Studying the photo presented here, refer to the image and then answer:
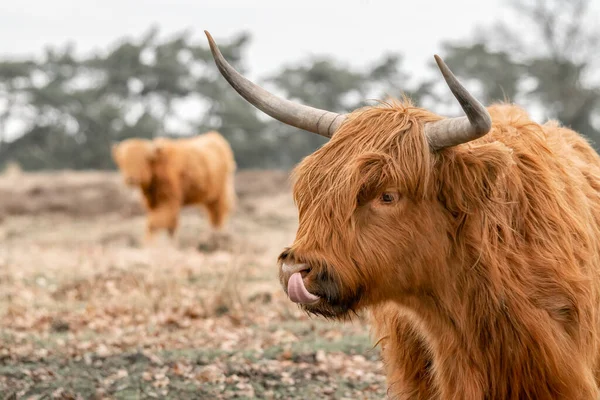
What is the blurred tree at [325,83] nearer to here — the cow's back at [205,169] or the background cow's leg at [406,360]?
the cow's back at [205,169]

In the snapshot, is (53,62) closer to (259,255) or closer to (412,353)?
(259,255)

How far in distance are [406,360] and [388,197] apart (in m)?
1.01

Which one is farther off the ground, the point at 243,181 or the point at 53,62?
the point at 53,62

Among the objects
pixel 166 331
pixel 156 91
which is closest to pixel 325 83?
pixel 156 91

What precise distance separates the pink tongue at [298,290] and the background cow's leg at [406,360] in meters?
0.90

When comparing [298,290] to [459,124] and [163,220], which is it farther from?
[163,220]

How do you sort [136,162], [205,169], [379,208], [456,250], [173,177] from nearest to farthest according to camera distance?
[379,208], [456,250], [136,162], [173,177], [205,169]

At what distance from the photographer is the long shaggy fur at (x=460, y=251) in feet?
10.8

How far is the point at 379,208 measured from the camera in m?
3.32

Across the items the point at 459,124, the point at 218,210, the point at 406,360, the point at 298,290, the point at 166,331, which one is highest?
the point at 459,124

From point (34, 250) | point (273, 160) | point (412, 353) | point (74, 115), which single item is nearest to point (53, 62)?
point (74, 115)

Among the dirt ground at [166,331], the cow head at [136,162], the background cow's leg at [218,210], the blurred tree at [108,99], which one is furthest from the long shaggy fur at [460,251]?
the blurred tree at [108,99]

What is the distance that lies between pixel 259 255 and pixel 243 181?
53.0ft

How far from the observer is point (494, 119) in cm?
402
